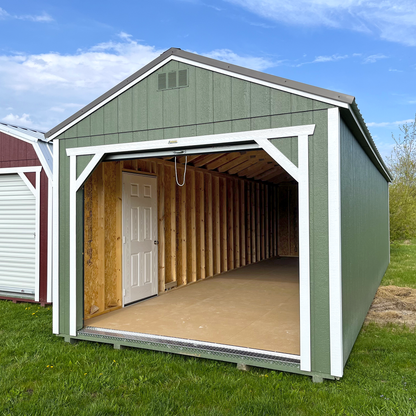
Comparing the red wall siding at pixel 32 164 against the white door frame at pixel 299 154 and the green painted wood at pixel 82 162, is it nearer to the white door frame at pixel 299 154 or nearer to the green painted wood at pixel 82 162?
the green painted wood at pixel 82 162

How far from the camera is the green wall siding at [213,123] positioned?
3.65 metres

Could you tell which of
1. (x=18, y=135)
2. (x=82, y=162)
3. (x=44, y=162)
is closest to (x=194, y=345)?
(x=82, y=162)

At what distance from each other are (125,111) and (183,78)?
2.61ft

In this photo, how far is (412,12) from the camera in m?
14.6

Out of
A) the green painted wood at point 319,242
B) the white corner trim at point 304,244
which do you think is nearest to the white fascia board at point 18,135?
the white corner trim at point 304,244

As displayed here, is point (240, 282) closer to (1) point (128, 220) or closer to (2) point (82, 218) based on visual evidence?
(1) point (128, 220)

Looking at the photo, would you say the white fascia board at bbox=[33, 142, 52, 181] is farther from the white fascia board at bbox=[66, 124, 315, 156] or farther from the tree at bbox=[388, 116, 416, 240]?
the tree at bbox=[388, 116, 416, 240]

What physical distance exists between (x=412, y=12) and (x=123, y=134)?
14442mm

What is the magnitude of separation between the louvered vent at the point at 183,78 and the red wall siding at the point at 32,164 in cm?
350

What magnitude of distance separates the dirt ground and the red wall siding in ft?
16.9

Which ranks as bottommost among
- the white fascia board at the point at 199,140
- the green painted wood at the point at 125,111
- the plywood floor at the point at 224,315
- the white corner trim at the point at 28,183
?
the plywood floor at the point at 224,315

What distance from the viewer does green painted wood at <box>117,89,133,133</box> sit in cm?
462

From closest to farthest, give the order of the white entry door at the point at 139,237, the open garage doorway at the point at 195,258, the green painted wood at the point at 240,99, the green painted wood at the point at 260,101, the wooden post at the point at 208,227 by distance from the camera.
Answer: the green painted wood at the point at 260,101 < the green painted wood at the point at 240,99 < the open garage doorway at the point at 195,258 < the white entry door at the point at 139,237 < the wooden post at the point at 208,227

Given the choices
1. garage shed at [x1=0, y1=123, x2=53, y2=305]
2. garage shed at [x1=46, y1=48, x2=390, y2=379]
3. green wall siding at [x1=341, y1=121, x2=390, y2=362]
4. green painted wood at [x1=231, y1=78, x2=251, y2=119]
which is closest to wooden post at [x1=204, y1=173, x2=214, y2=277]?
garage shed at [x1=46, y1=48, x2=390, y2=379]
